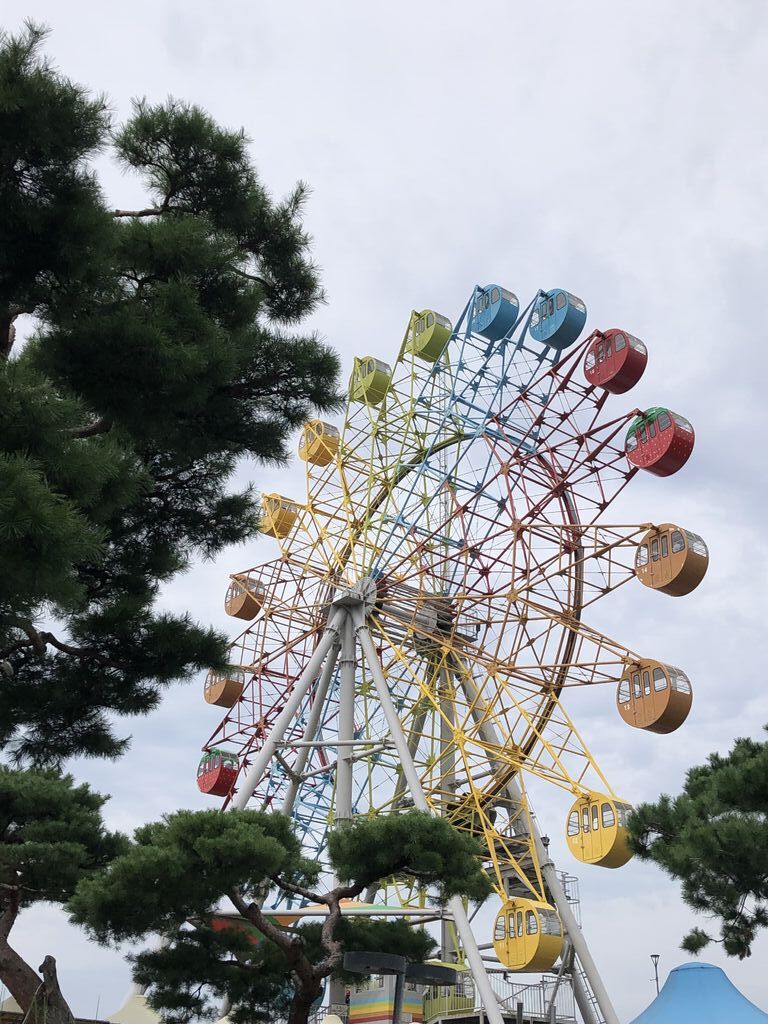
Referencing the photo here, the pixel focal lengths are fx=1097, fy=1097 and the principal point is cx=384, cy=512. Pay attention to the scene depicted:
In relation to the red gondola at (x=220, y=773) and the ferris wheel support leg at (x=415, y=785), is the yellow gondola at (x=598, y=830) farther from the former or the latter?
the red gondola at (x=220, y=773)

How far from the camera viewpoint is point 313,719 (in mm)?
21984

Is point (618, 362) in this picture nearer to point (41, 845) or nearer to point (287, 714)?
point (287, 714)

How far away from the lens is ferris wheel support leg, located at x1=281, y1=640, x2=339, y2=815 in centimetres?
2166

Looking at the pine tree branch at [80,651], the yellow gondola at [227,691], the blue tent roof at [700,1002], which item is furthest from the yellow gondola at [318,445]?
the pine tree branch at [80,651]

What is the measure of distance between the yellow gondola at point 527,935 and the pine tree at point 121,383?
8.92m

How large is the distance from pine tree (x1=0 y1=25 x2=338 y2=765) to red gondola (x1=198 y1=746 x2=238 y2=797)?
1574 cm

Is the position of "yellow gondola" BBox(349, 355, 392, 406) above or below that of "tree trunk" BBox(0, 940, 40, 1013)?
above

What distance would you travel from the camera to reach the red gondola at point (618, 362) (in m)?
19.3

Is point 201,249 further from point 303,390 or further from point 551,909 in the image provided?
point 551,909

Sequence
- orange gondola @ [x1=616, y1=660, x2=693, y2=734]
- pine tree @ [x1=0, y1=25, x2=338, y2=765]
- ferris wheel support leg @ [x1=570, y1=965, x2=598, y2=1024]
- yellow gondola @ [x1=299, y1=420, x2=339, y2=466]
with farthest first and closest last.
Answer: yellow gondola @ [x1=299, y1=420, x2=339, y2=466], orange gondola @ [x1=616, y1=660, x2=693, y2=734], ferris wheel support leg @ [x1=570, y1=965, x2=598, y2=1024], pine tree @ [x1=0, y1=25, x2=338, y2=765]

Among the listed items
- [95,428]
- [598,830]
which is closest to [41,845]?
[95,428]

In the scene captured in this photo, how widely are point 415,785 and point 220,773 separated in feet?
28.6

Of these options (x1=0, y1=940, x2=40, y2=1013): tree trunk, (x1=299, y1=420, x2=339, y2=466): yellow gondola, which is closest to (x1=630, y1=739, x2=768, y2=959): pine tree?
(x1=0, y1=940, x2=40, y2=1013): tree trunk

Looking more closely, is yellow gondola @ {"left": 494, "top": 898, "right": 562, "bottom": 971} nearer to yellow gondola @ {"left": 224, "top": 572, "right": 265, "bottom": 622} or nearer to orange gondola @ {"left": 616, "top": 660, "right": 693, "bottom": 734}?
orange gondola @ {"left": 616, "top": 660, "right": 693, "bottom": 734}
